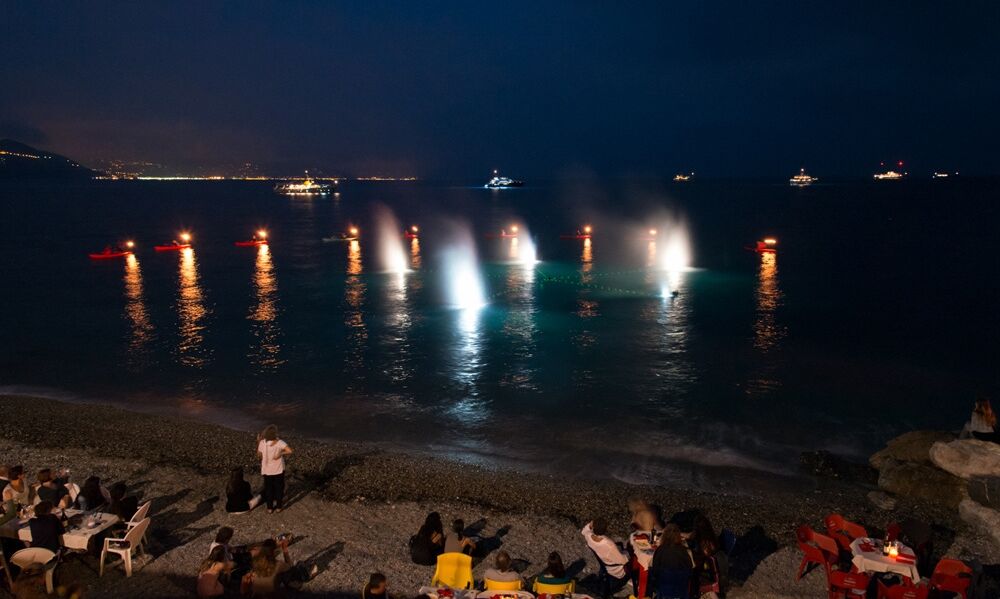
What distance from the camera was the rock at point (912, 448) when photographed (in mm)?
16578

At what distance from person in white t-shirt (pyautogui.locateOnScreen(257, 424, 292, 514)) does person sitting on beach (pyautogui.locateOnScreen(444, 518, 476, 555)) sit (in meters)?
3.81

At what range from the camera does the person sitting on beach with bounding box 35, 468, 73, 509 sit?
11.9 meters

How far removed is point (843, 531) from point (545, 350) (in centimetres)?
2045

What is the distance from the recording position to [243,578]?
9.90m

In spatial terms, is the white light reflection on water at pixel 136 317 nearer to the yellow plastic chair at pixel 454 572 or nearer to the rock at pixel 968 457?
the yellow plastic chair at pixel 454 572

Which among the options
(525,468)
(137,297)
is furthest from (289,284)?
(525,468)

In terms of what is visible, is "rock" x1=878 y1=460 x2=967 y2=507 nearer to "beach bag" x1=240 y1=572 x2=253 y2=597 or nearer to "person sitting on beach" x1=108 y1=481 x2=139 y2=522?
"beach bag" x1=240 y1=572 x2=253 y2=597

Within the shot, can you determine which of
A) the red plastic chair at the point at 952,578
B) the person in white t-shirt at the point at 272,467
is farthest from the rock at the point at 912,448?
the person in white t-shirt at the point at 272,467

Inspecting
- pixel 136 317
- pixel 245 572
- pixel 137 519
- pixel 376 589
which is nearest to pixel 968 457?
pixel 376 589

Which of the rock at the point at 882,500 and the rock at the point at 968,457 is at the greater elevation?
the rock at the point at 968,457

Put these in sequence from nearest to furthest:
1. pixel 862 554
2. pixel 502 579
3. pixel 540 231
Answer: pixel 502 579 < pixel 862 554 < pixel 540 231

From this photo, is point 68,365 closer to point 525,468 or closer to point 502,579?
point 525,468

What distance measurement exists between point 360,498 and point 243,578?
4440 millimetres

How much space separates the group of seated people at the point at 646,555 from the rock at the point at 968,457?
7329 mm
